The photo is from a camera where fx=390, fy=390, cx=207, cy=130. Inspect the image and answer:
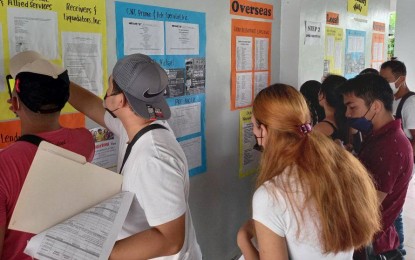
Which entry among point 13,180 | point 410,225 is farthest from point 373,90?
point 410,225

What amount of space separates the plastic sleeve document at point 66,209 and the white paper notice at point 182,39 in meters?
1.18

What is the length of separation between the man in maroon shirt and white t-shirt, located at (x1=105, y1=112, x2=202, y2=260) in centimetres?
105

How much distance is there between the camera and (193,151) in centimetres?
235

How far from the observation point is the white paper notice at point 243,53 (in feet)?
8.60

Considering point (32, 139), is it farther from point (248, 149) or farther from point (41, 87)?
point (248, 149)

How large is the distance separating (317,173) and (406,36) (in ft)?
20.4

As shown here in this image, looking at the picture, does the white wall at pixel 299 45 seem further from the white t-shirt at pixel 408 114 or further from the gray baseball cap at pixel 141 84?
the gray baseball cap at pixel 141 84

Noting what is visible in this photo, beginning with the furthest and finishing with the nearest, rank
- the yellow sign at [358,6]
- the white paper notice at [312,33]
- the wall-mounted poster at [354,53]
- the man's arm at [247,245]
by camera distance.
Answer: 1. the wall-mounted poster at [354,53]
2. the yellow sign at [358,6]
3. the white paper notice at [312,33]
4. the man's arm at [247,245]

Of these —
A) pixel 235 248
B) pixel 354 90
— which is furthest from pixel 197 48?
Result: pixel 235 248

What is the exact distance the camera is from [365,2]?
13.9 feet

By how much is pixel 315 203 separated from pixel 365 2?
3731 millimetres

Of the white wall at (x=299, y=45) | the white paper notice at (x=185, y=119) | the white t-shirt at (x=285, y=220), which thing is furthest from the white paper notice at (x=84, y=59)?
the white wall at (x=299, y=45)

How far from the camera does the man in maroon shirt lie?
5.90 ft

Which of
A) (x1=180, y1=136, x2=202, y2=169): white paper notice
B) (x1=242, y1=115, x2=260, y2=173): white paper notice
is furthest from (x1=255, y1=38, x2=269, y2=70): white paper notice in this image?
(x1=180, y1=136, x2=202, y2=169): white paper notice
